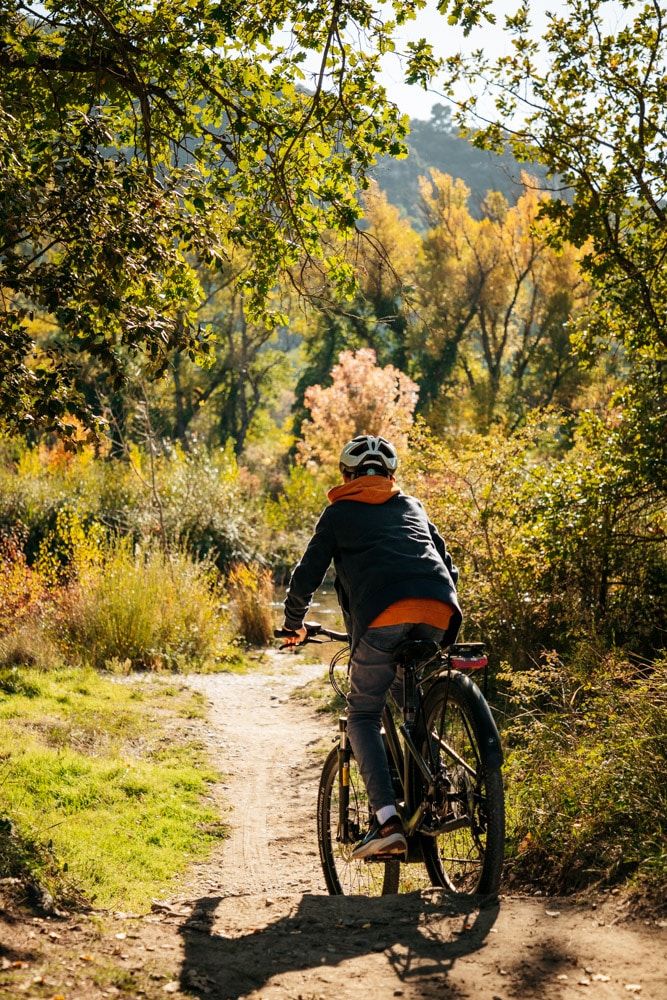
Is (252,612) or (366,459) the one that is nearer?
(366,459)

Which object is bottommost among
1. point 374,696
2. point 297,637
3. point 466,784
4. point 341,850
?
point 341,850

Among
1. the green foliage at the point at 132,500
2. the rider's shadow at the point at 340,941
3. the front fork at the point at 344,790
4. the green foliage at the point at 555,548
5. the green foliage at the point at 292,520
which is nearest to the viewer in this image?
the rider's shadow at the point at 340,941

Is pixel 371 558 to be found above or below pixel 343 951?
above

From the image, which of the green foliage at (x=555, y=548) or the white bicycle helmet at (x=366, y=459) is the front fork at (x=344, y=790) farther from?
the green foliage at (x=555, y=548)

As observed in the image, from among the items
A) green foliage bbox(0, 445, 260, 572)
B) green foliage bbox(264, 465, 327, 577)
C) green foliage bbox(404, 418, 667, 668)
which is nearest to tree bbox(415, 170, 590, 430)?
green foliage bbox(264, 465, 327, 577)

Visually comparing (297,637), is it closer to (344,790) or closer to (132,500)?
(344,790)

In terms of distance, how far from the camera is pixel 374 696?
14.0 feet

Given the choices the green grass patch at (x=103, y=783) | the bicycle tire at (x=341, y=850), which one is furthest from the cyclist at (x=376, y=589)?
the green grass patch at (x=103, y=783)

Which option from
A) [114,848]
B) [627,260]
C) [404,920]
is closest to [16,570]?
[114,848]

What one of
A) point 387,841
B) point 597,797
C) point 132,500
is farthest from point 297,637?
point 132,500

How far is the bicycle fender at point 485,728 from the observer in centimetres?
379

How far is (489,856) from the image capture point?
12.6ft

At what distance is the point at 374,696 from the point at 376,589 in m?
0.50

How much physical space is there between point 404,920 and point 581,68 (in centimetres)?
737
